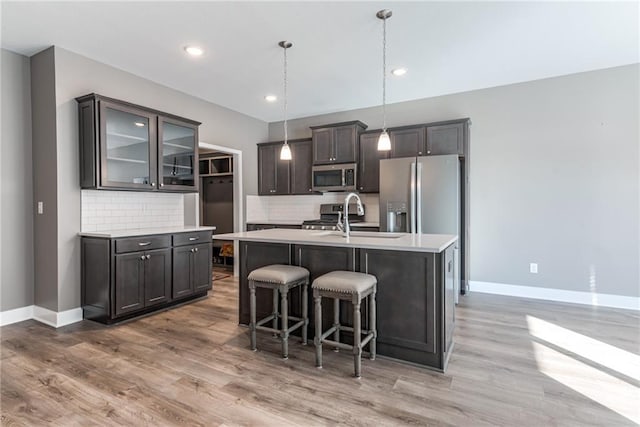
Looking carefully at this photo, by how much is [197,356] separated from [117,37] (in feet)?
9.69

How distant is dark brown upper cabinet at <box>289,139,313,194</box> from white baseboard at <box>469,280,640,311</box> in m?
2.93

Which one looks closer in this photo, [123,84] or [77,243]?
[77,243]

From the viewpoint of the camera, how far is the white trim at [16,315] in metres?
3.21

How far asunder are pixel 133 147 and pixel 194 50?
1259 mm

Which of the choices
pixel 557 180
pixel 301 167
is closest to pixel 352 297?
pixel 557 180

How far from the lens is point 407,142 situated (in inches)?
179

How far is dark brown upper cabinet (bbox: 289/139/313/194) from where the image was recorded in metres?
5.43

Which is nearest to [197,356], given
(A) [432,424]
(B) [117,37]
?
(A) [432,424]

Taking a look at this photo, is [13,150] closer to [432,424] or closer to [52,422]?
[52,422]

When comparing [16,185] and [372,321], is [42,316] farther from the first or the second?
[372,321]

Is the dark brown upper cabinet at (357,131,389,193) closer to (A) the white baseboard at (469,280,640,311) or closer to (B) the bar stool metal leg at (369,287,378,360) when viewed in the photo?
(A) the white baseboard at (469,280,640,311)

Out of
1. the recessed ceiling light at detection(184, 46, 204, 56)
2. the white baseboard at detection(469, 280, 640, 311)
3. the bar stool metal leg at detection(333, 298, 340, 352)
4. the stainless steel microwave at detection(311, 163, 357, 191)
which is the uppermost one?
the recessed ceiling light at detection(184, 46, 204, 56)

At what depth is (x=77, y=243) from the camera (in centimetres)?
332

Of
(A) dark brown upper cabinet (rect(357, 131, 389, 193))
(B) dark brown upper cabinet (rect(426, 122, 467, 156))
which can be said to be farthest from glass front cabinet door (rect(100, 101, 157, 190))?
(B) dark brown upper cabinet (rect(426, 122, 467, 156))
